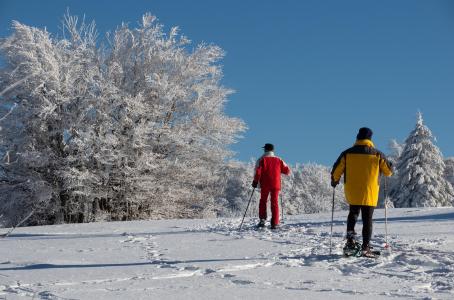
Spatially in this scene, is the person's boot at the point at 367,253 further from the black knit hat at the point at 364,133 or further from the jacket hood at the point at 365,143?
the black knit hat at the point at 364,133

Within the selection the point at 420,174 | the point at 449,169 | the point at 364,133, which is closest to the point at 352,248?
the point at 364,133

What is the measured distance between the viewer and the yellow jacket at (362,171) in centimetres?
723

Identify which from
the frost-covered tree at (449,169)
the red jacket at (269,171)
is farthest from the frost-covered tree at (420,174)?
the red jacket at (269,171)

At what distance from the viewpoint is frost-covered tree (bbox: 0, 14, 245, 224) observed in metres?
19.5

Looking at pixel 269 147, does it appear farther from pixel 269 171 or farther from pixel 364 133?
pixel 364 133

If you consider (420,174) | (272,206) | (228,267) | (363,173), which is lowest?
(228,267)

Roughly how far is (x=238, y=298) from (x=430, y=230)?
6294mm

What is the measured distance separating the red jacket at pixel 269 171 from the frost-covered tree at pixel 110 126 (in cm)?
935

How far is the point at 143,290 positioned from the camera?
15.4 feet

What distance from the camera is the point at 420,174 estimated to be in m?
37.6

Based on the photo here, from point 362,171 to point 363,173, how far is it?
0.03 meters

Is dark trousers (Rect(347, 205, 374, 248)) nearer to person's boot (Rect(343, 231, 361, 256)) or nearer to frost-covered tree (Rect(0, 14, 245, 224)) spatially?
person's boot (Rect(343, 231, 361, 256))

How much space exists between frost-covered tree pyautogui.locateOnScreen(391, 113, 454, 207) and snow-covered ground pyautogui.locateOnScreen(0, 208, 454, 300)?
28965 mm

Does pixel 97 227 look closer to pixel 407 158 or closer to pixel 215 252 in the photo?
pixel 215 252
